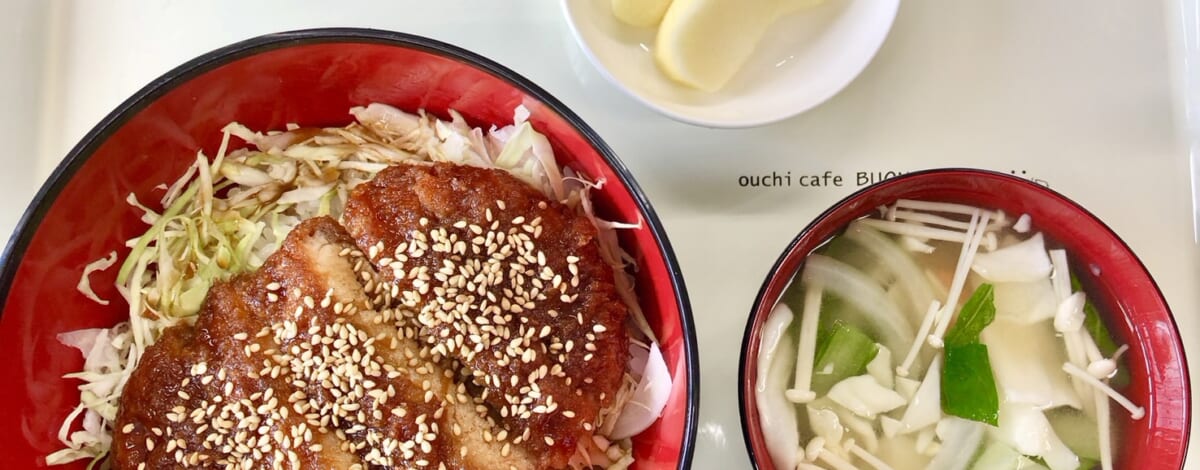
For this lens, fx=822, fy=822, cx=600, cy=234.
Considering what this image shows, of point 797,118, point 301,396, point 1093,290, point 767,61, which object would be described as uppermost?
point 767,61

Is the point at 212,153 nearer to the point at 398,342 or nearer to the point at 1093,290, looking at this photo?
the point at 398,342

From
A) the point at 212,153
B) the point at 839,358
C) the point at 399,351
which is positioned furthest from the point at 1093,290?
the point at 212,153

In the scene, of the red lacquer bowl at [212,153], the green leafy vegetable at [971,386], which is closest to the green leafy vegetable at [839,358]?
the green leafy vegetable at [971,386]

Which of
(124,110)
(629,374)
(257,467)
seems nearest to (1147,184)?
(629,374)

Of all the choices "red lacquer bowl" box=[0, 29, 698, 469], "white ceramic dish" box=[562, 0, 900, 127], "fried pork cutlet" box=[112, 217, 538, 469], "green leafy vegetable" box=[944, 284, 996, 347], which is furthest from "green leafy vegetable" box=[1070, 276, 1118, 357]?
"fried pork cutlet" box=[112, 217, 538, 469]

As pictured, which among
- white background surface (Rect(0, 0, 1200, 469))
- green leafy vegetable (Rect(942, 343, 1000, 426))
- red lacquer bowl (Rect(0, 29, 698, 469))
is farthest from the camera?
white background surface (Rect(0, 0, 1200, 469))

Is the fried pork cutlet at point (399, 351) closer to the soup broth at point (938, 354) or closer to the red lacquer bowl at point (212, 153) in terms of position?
the red lacquer bowl at point (212, 153)

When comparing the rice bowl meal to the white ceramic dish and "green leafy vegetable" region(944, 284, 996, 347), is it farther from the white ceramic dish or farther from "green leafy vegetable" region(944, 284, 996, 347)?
"green leafy vegetable" region(944, 284, 996, 347)
